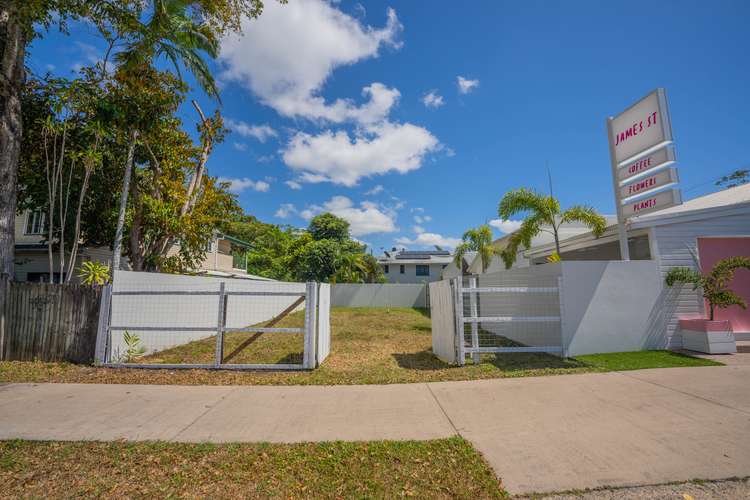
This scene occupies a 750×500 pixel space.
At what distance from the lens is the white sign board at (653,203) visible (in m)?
7.71

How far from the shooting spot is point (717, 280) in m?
7.60

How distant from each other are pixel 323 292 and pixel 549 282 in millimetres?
5246

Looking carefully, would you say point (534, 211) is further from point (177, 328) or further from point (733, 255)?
point (177, 328)

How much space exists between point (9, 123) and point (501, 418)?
12.3 metres

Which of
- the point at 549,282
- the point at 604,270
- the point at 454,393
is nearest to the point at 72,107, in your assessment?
the point at 454,393

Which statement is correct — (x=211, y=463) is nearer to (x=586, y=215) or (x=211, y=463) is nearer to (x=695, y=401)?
(x=695, y=401)

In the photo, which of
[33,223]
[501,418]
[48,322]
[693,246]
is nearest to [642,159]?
[693,246]

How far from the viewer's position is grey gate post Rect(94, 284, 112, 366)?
7.20 meters

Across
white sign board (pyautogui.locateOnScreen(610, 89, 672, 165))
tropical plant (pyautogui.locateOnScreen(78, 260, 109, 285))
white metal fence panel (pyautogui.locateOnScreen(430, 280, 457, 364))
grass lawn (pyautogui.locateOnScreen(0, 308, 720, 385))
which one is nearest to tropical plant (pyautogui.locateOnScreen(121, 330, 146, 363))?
grass lawn (pyautogui.locateOnScreen(0, 308, 720, 385))

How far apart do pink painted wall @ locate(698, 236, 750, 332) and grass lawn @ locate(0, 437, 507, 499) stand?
8.89 meters

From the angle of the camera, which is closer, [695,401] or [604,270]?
[695,401]

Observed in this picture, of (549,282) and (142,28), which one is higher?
(142,28)

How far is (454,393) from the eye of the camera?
5461 mm

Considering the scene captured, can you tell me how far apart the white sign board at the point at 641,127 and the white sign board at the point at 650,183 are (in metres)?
0.70
